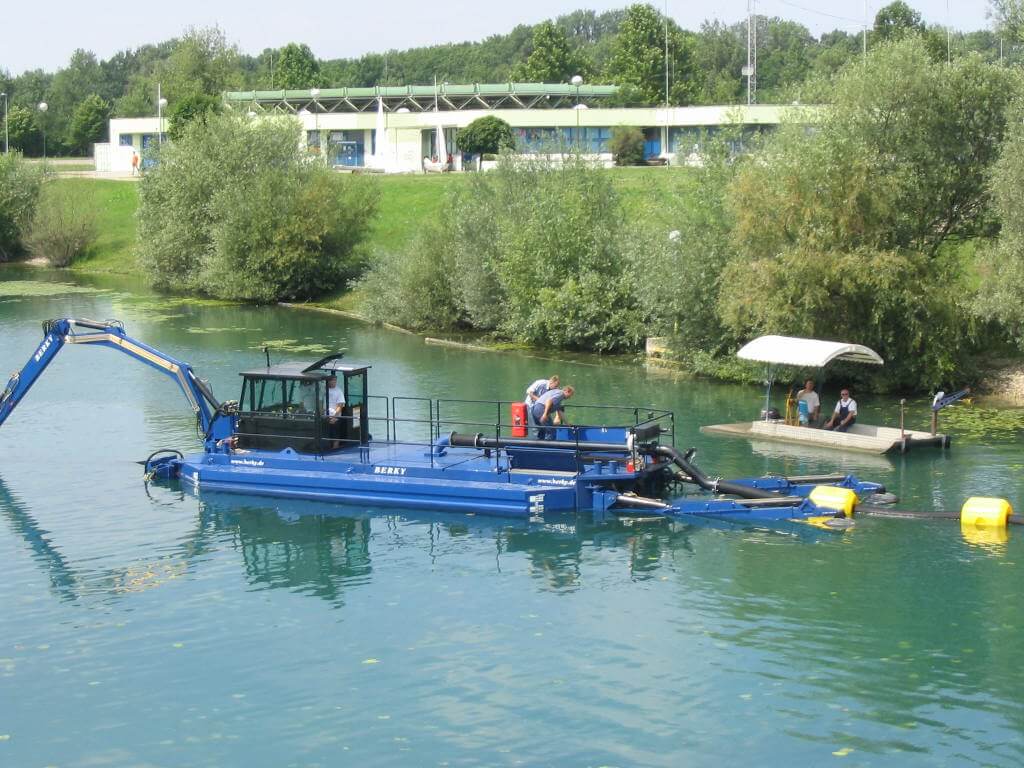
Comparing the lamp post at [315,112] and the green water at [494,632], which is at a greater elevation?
the lamp post at [315,112]

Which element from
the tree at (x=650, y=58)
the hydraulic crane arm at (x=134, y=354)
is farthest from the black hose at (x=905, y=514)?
the tree at (x=650, y=58)

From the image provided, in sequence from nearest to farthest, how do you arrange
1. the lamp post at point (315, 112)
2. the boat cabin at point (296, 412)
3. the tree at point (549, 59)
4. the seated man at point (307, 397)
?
the seated man at point (307, 397) → the boat cabin at point (296, 412) → the lamp post at point (315, 112) → the tree at point (549, 59)

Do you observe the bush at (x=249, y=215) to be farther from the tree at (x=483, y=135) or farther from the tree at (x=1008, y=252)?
the tree at (x=1008, y=252)

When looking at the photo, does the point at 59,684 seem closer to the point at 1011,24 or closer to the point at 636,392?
the point at 636,392

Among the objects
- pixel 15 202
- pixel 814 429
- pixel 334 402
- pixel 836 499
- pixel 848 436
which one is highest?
pixel 15 202

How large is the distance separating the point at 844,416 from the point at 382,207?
4931 centimetres

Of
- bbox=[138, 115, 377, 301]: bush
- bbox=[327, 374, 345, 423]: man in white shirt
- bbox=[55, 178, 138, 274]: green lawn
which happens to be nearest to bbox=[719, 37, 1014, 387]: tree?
bbox=[327, 374, 345, 423]: man in white shirt

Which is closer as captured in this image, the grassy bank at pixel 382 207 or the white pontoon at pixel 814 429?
the white pontoon at pixel 814 429

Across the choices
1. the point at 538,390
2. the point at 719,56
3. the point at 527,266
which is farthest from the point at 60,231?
the point at 719,56

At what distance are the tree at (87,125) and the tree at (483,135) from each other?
58.9 m

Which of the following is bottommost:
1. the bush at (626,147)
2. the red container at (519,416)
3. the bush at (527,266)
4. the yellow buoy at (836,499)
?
the yellow buoy at (836,499)

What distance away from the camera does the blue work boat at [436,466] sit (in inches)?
1042

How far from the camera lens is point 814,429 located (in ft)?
109

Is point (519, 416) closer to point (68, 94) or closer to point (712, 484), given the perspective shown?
point (712, 484)
